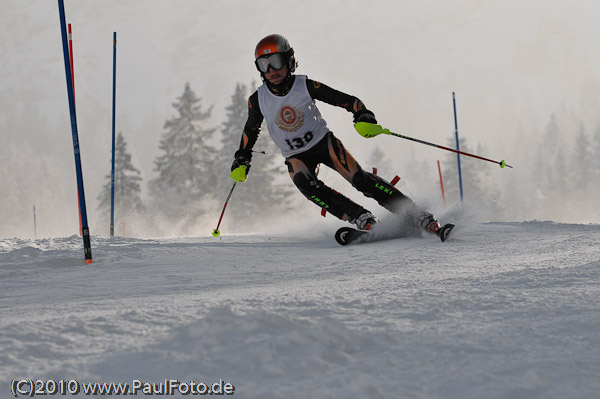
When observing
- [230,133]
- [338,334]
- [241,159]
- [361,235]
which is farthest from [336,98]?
[230,133]

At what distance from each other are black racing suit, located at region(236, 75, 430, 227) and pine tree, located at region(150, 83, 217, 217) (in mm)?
22400

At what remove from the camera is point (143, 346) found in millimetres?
1592

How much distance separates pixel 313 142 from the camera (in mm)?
5527

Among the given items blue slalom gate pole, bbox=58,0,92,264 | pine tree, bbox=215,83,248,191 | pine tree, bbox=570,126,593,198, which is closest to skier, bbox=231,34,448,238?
blue slalom gate pole, bbox=58,0,92,264

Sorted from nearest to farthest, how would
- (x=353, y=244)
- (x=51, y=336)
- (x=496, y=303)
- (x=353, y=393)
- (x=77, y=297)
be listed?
(x=353, y=393)
(x=51, y=336)
(x=496, y=303)
(x=77, y=297)
(x=353, y=244)

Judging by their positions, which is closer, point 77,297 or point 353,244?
point 77,297

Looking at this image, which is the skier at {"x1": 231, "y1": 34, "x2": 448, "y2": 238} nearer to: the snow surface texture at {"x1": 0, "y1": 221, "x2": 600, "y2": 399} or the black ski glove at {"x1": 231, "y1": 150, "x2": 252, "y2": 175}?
the black ski glove at {"x1": 231, "y1": 150, "x2": 252, "y2": 175}

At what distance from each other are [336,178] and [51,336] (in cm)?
4294

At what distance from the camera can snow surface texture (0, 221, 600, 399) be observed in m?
1.38

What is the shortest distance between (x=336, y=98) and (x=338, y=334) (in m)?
3.99

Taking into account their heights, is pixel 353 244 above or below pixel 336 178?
below

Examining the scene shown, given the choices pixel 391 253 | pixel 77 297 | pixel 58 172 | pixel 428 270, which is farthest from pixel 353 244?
pixel 58 172

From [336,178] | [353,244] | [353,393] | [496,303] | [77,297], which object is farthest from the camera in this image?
[336,178]

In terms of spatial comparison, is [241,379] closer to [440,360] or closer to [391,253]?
[440,360]
